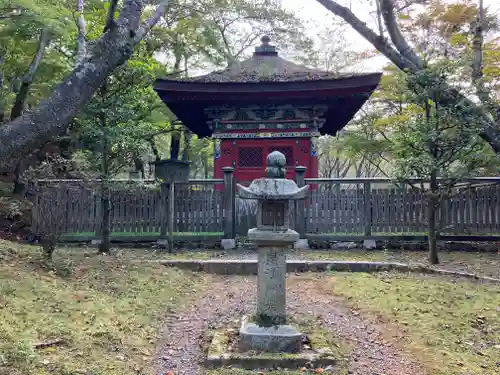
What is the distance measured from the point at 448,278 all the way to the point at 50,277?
6.45m

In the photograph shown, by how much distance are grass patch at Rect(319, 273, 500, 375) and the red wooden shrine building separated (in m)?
5.98

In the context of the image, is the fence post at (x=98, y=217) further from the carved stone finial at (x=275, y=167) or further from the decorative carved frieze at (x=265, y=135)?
the carved stone finial at (x=275, y=167)

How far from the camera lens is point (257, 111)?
42.7ft

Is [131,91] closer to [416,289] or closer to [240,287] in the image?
[240,287]

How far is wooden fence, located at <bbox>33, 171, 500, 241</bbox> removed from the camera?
33.3ft

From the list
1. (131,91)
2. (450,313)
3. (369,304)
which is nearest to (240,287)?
(369,304)

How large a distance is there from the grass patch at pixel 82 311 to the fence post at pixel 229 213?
A: 261 cm

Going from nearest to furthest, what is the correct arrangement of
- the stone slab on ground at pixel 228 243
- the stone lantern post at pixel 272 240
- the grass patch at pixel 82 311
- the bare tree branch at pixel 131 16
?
the grass patch at pixel 82 311
the stone lantern post at pixel 272 240
the bare tree branch at pixel 131 16
the stone slab on ground at pixel 228 243

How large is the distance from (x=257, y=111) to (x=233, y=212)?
398cm

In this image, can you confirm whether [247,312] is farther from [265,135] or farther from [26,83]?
[26,83]

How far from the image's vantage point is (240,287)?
737 centimetres

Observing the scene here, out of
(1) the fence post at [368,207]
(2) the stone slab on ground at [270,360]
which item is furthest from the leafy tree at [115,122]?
(1) the fence post at [368,207]

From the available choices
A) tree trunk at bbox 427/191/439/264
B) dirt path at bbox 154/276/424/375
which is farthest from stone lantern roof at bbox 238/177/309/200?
tree trunk at bbox 427/191/439/264

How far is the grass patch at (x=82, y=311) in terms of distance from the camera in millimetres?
3775
